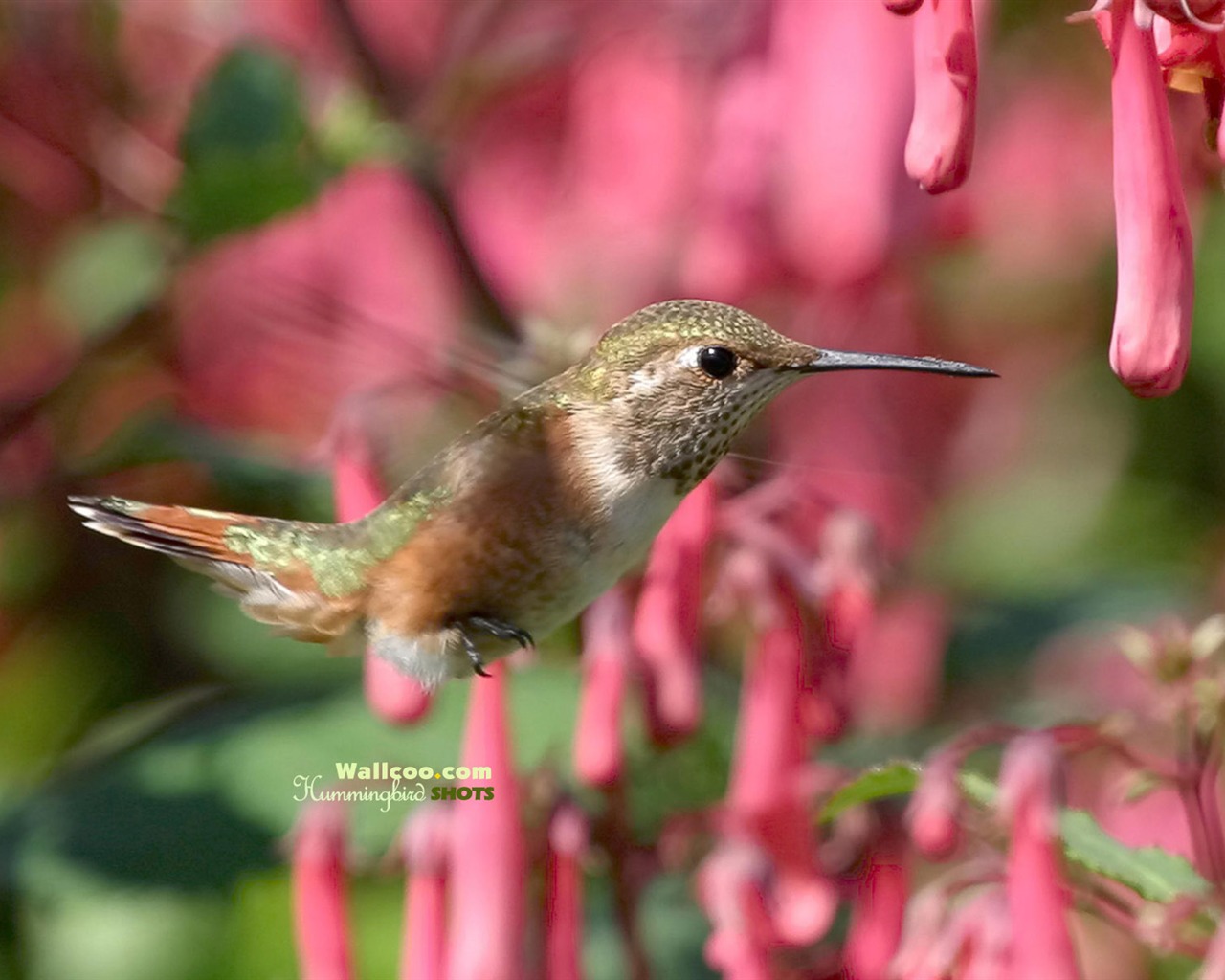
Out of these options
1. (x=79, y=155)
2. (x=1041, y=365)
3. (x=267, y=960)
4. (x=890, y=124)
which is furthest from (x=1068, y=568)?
(x=79, y=155)

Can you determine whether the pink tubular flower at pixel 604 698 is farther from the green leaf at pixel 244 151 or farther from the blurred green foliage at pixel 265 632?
the green leaf at pixel 244 151

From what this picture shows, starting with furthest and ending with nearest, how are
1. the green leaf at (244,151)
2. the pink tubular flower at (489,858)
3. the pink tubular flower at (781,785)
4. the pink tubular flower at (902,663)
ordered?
the pink tubular flower at (902,663), the green leaf at (244,151), the pink tubular flower at (781,785), the pink tubular flower at (489,858)

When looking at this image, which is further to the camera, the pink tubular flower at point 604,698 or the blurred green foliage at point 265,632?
the blurred green foliage at point 265,632

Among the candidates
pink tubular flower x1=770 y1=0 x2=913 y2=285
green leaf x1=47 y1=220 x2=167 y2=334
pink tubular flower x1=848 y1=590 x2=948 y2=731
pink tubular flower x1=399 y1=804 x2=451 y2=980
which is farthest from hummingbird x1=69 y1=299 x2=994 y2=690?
pink tubular flower x1=848 y1=590 x2=948 y2=731

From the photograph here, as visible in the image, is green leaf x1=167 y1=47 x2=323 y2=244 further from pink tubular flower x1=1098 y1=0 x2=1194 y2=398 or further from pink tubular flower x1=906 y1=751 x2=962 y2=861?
pink tubular flower x1=1098 y1=0 x2=1194 y2=398

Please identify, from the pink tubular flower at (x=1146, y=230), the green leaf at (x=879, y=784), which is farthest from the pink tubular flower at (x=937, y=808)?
the pink tubular flower at (x=1146, y=230)

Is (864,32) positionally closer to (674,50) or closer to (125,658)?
(674,50)

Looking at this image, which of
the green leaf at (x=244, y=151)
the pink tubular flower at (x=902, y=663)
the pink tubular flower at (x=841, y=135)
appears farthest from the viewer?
the pink tubular flower at (x=902, y=663)
